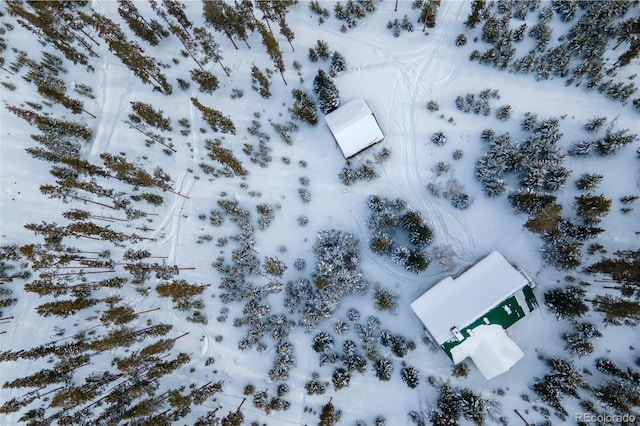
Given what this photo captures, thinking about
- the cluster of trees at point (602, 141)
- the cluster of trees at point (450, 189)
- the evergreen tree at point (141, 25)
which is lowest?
the cluster of trees at point (602, 141)

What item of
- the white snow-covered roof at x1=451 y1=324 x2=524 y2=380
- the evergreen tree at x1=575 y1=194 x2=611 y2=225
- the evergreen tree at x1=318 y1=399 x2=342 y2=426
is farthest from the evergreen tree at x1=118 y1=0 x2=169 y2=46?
the evergreen tree at x1=575 y1=194 x2=611 y2=225

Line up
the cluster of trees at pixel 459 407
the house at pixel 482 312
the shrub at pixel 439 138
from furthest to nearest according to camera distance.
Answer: the shrub at pixel 439 138 → the cluster of trees at pixel 459 407 → the house at pixel 482 312

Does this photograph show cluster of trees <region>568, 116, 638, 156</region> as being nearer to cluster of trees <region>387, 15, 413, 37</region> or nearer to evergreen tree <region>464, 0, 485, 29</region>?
evergreen tree <region>464, 0, 485, 29</region>

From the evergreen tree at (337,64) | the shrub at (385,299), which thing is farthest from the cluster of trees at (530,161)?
the evergreen tree at (337,64)

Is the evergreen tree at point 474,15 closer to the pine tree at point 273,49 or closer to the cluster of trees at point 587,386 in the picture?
the pine tree at point 273,49

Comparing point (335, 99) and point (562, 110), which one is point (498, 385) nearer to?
point (562, 110)

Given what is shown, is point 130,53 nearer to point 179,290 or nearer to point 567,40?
point 179,290
